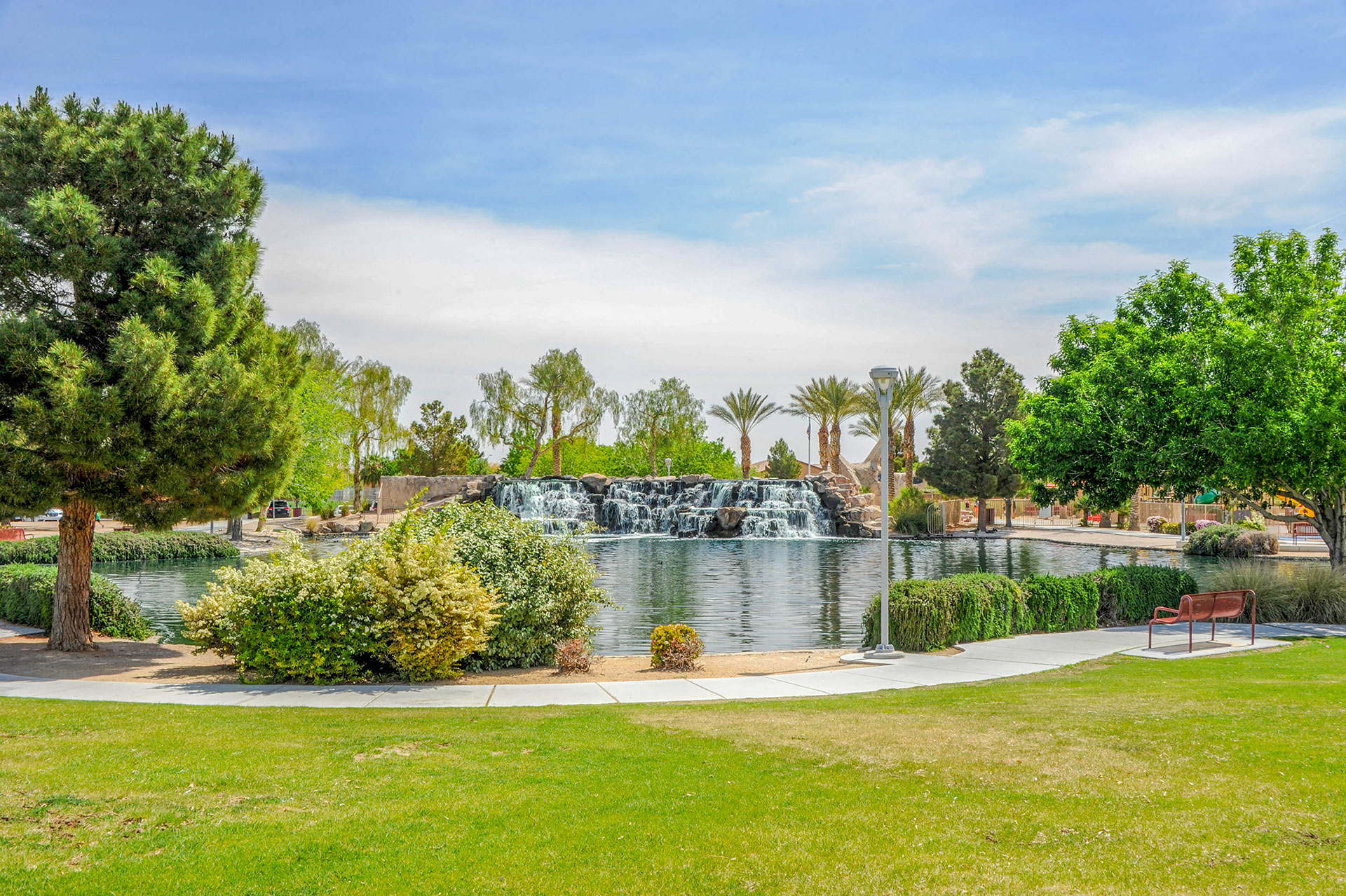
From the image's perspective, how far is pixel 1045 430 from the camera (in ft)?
76.4

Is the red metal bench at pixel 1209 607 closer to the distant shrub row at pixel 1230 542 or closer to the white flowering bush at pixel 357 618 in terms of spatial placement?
the white flowering bush at pixel 357 618

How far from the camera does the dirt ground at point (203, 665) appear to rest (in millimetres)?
12281

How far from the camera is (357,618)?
12.1m

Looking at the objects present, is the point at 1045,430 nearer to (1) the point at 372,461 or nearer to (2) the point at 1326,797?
(2) the point at 1326,797

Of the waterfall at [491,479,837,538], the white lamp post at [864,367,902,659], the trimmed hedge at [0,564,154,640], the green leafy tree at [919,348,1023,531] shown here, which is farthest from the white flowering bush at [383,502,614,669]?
the green leafy tree at [919,348,1023,531]

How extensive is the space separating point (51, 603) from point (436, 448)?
67540mm

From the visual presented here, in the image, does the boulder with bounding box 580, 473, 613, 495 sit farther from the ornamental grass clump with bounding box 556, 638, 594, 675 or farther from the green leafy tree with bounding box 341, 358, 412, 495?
the ornamental grass clump with bounding box 556, 638, 594, 675

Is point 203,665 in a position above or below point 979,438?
below

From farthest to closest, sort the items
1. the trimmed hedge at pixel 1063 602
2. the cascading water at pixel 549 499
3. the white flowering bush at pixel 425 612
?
the cascading water at pixel 549 499 → the trimmed hedge at pixel 1063 602 → the white flowering bush at pixel 425 612

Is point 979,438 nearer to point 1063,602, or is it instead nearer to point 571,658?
point 1063,602

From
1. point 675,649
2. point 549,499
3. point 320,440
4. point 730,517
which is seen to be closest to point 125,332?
point 675,649

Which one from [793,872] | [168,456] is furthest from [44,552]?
[793,872]

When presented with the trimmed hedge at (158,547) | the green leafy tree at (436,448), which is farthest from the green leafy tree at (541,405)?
the trimmed hedge at (158,547)

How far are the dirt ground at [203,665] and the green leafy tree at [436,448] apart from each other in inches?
2643
